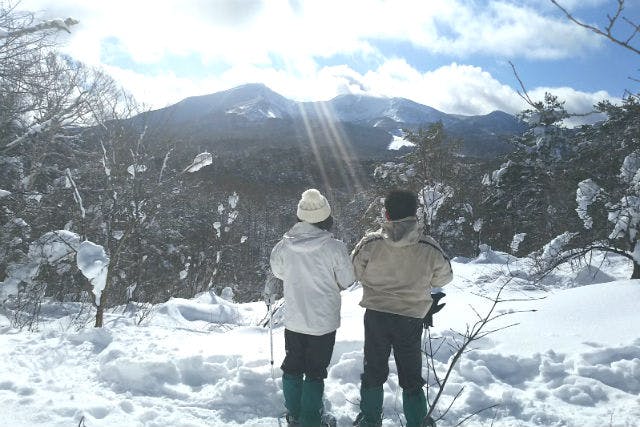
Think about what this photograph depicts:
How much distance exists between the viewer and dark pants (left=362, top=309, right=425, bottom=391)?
3.14 meters

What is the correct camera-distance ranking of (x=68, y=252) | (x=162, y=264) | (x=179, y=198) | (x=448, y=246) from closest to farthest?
(x=68, y=252) → (x=179, y=198) → (x=448, y=246) → (x=162, y=264)

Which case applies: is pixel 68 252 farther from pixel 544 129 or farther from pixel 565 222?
pixel 544 129

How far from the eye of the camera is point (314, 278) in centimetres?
332

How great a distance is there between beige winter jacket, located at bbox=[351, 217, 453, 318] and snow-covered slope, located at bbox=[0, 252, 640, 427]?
65 cm

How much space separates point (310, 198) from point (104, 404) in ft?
7.40

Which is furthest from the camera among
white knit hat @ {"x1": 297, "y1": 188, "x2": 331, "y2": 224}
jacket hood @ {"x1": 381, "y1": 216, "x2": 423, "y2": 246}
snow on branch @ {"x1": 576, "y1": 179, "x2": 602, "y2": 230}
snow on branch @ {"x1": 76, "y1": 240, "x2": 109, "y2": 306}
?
snow on branch @ {"x1": 576, "y1": 179, "x2": 602, "y2": 230}

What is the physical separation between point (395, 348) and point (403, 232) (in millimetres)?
821

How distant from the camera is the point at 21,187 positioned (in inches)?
425

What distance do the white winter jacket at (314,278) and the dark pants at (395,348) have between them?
0.31m

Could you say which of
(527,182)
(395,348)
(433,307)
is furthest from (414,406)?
(527,182)

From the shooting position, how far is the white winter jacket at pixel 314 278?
10.7 feet

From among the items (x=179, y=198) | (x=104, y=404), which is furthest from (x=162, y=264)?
(x=104, y=404)

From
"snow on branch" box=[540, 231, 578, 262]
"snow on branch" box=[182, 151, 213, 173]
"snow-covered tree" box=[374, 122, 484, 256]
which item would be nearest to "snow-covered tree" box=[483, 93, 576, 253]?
"snow-covered tree" box=[374, 122, 484, 256]

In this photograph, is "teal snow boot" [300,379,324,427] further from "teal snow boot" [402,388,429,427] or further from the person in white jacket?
"teal snow boot" [402,388,429,427]
